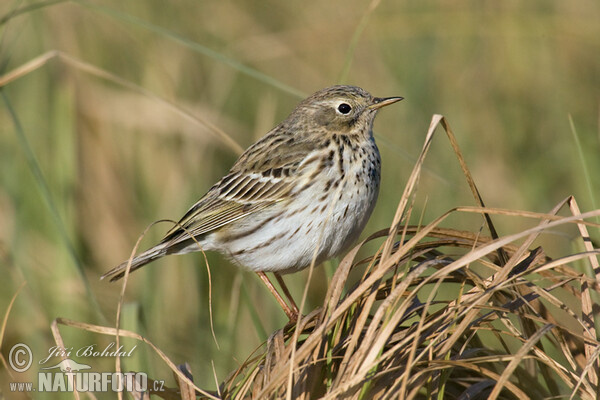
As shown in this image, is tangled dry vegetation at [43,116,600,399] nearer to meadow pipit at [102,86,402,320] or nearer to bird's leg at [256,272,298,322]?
bird's leg at [256,272,298,322]

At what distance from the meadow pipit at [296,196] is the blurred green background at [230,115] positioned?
3.19ft

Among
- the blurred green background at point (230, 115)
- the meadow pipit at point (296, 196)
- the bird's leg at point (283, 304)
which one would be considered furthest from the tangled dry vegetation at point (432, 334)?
the blurred green background at point (230, 115)

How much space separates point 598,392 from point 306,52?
6.96 meters

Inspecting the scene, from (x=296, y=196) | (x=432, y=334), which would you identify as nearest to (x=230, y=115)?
(x=296, y=196)

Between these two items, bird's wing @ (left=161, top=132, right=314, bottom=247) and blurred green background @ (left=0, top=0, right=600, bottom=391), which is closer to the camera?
bird's wing @ (left=161, top=132, right=314, bottom=247)

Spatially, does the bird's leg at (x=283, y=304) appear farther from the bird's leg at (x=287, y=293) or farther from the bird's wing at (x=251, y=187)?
the bird's wing at (x=251, y=187)

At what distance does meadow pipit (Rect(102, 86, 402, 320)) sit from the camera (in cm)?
517

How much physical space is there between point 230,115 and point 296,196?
373 centimetres

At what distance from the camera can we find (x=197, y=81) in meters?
9.41

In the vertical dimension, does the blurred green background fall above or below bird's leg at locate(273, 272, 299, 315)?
above

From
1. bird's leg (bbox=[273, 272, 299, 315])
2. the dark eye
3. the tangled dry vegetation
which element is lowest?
bird's leg (bbox=[273, 272, 299, 315])

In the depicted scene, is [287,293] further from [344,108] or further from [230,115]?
[230,115]

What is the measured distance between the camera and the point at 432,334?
3385 millimetres

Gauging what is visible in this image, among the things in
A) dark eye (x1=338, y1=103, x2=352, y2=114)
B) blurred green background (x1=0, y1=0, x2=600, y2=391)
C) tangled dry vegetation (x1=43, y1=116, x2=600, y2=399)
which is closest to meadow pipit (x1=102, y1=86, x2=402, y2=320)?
dark eye (x1=338, y1=103, x2=352, y2=114)
